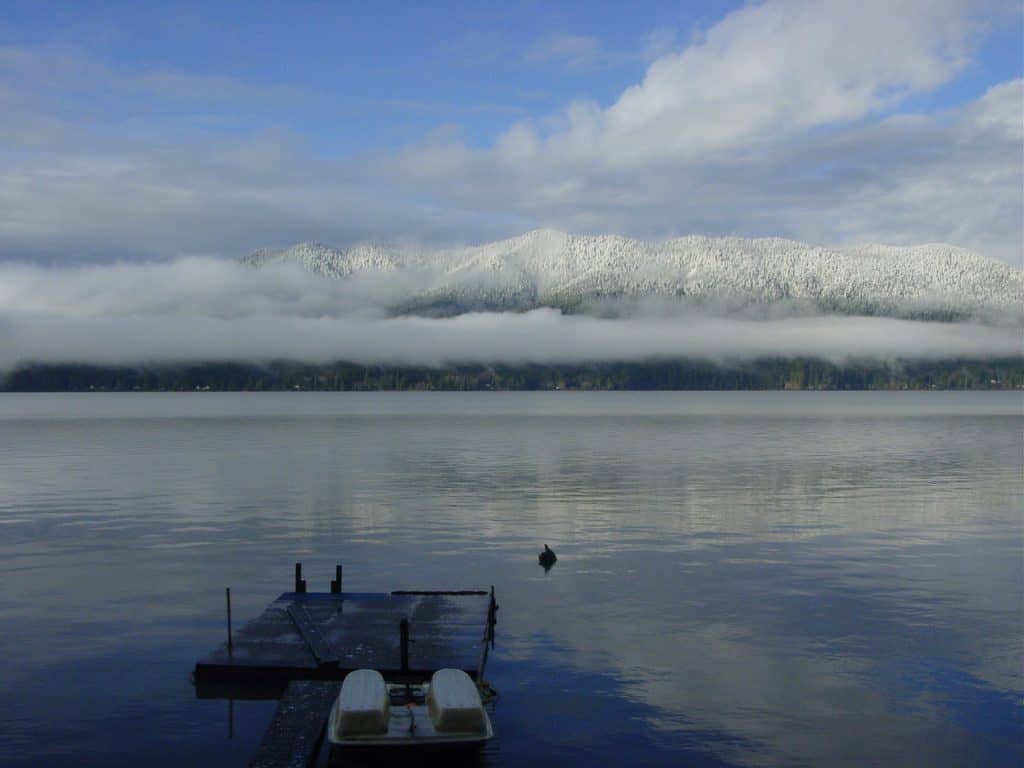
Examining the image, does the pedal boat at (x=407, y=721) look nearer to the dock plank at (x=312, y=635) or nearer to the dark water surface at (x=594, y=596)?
the dark water surface at (x=594, y=596)

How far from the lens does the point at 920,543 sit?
2132 inches

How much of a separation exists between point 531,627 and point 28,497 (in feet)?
168

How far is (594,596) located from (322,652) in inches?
543

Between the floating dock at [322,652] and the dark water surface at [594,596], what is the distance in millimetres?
1062

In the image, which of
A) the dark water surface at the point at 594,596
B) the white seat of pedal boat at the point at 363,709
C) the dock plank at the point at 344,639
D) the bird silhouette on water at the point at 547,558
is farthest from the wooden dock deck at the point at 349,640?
the bird silhouette on water at the point at 547,558

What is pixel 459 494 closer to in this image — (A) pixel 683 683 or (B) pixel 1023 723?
(A) pixel 683 683

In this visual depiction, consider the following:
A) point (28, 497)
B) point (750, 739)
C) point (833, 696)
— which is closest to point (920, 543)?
point (833, 696)

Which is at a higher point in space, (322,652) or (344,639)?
(322,652)

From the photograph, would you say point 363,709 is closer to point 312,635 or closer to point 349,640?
point 349,640

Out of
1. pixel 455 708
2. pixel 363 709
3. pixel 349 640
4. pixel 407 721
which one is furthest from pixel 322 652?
pixel 455 708

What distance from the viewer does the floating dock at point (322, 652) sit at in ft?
88.4

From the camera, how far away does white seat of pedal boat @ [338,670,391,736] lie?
24.8 meters

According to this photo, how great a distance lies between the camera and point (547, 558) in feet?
160

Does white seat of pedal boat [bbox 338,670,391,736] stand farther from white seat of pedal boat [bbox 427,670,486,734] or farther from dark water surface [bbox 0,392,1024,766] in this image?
dark water surface [bbox 0,392,1024,766]
